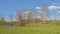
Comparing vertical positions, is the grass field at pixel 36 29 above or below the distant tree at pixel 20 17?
below

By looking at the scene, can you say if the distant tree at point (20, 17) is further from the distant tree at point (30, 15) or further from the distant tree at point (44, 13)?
the distant tree at point (44, 13)

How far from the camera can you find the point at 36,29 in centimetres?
192

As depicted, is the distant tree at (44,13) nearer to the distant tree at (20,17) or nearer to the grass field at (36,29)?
the grass field at (36,29)

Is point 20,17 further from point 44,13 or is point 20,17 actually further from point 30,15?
point 44,13

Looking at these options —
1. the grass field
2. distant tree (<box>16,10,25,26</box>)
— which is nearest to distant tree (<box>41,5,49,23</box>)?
the grass field

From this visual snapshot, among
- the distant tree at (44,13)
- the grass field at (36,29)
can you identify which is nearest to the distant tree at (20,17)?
the grass field at (36,29)

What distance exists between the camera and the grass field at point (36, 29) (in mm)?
1891

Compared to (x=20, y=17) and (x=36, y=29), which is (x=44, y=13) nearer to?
(x=36, y=29)

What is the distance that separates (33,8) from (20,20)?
301mm

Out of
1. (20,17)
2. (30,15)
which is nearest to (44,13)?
(30,15)

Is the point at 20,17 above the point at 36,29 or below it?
above

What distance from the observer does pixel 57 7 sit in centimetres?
192

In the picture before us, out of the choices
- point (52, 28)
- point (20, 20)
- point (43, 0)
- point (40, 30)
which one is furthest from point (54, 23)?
point (20, 20)

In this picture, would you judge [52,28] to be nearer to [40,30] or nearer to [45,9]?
[40,30]
